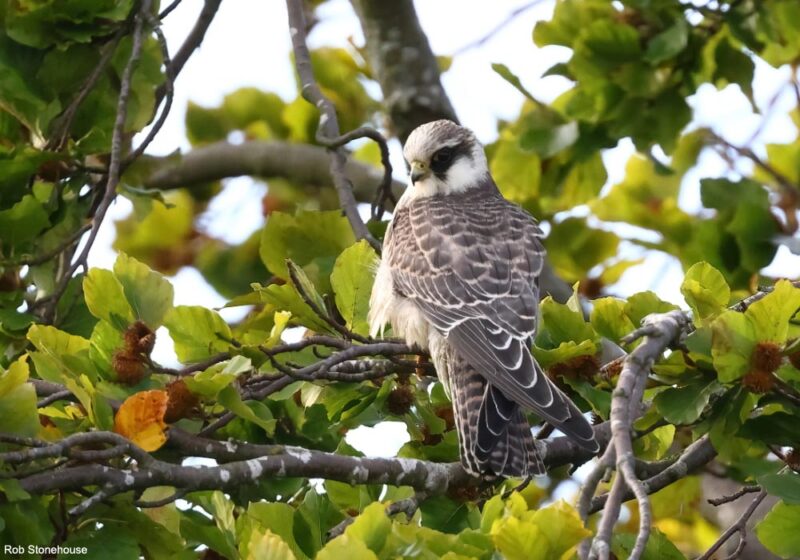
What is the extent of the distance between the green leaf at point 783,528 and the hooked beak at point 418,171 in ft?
7.00

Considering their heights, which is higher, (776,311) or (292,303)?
(292,303)

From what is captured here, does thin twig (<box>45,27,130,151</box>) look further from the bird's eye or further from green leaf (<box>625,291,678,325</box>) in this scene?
green leaf (<box>625,291,678,325</box>)

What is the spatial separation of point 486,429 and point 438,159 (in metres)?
1.74

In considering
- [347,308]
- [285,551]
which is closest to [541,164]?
[347,308]

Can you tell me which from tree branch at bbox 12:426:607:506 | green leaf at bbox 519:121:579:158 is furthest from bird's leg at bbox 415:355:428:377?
green leaf at bbox 519:121:579:158

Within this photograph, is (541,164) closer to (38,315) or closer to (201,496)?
(38,315)

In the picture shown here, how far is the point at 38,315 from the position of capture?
3342 mm

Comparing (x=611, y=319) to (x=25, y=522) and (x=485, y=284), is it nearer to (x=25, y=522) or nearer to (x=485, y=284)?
(x=485, y=284)

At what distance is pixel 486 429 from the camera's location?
299 centimetres

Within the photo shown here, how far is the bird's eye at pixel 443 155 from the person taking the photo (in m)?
4.54

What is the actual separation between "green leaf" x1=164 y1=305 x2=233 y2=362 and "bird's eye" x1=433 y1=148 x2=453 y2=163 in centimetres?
188

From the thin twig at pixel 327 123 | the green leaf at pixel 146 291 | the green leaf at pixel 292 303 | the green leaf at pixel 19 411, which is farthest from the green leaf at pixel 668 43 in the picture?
the green leaf at pixel 19 411

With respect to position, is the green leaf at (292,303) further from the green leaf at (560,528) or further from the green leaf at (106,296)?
the green leaf at (560,528)

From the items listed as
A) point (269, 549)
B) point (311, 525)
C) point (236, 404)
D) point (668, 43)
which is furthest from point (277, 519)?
point (668, 43)
